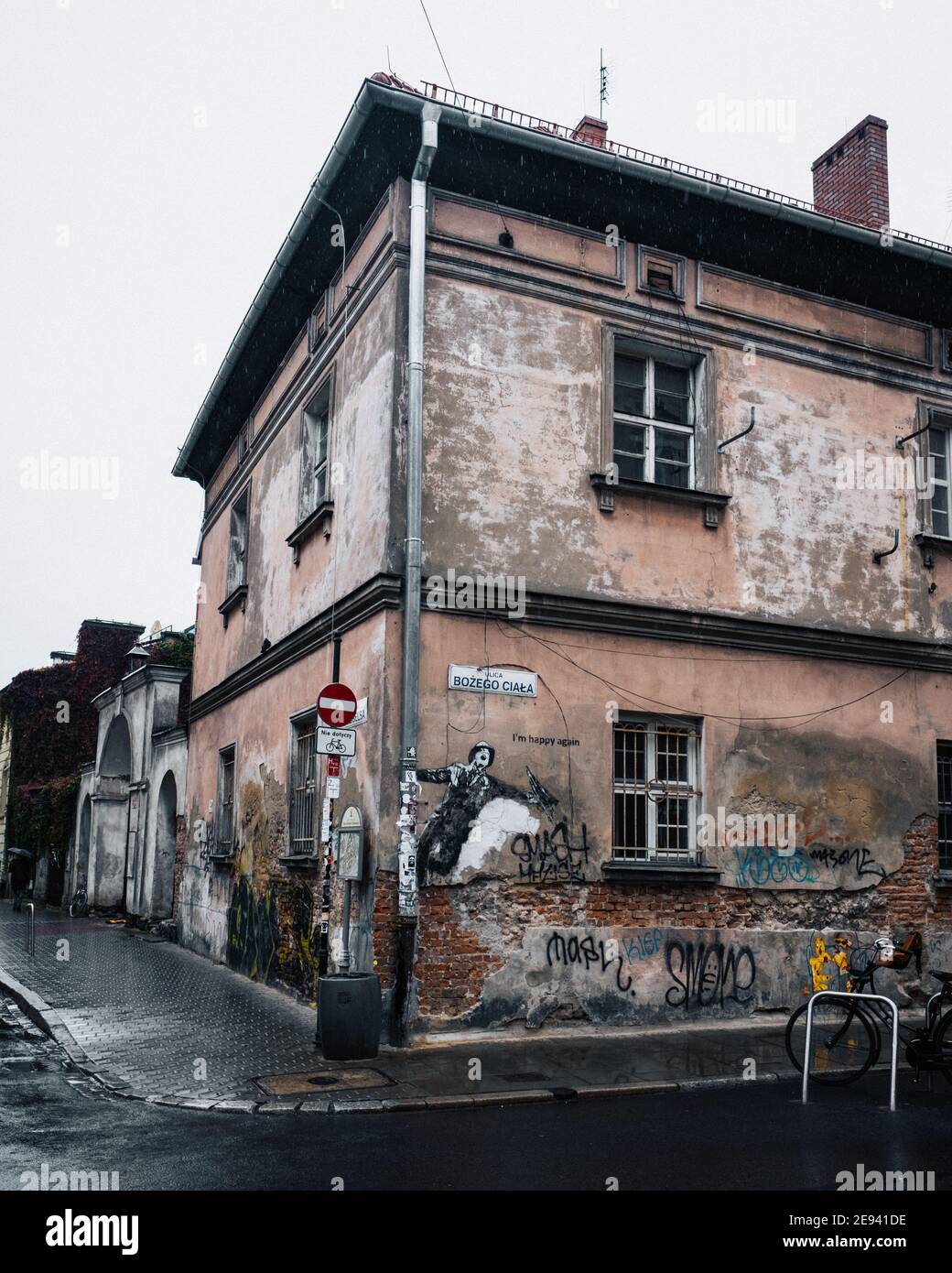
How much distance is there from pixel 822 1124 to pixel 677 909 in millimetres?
4258

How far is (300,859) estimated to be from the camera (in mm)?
12648

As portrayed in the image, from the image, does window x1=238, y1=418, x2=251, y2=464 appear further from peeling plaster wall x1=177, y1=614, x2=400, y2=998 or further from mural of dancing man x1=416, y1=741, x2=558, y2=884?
mural of dancing man x1=416, y1=741, x2=558, y2=884

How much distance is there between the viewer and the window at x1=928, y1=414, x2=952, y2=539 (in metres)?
14.2

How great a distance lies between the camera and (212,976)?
48.2 feet

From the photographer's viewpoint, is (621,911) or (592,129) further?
(592,129)

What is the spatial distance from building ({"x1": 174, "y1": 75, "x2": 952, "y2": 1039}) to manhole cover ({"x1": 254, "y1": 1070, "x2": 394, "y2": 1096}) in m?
1.34

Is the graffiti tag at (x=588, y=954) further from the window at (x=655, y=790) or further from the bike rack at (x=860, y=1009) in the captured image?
the bike rack at (x=860, y=1009)

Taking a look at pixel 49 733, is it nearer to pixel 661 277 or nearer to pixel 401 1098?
pixel 661 277

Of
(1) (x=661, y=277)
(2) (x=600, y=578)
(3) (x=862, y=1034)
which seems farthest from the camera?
(1) (x=661, y=277)

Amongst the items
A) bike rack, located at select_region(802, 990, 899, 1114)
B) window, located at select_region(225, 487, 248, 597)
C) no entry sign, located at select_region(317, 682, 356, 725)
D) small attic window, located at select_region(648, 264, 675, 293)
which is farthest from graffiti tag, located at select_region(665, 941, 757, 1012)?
window, located at select_region(225, 487, 248, 597)

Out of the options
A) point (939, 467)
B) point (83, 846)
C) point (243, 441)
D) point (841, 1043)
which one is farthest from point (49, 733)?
point (841, 1043)

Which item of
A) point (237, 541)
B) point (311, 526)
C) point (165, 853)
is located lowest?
point (165, 853)

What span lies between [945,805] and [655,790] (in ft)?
12.9

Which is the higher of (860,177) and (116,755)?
(860,177)
